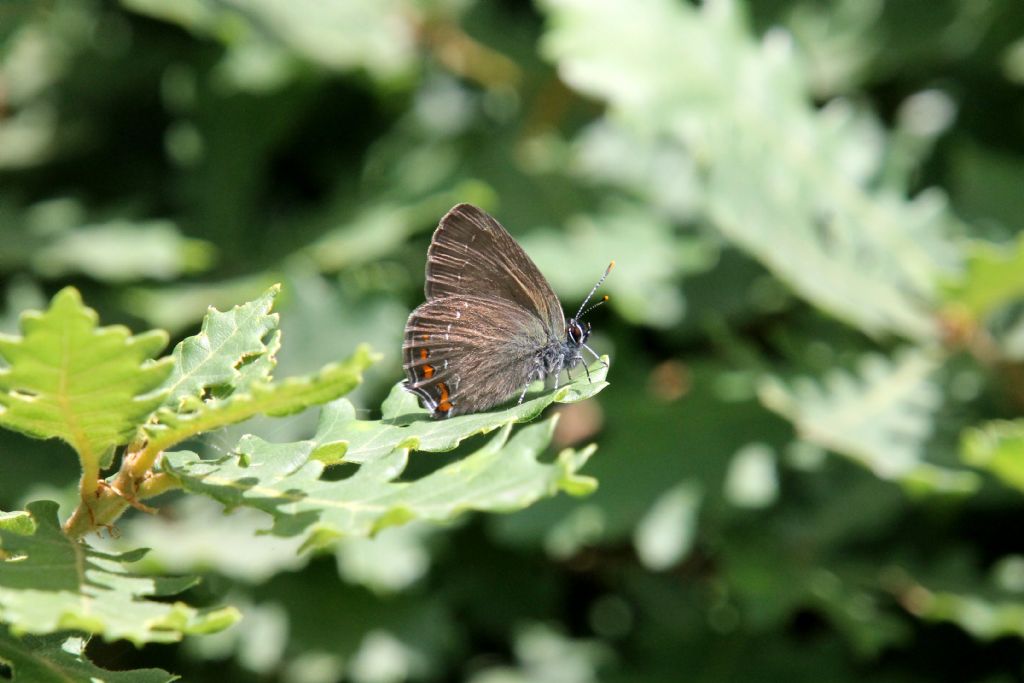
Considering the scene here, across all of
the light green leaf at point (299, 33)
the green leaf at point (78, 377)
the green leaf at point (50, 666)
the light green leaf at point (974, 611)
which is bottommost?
the green leaf at point (50, 666)

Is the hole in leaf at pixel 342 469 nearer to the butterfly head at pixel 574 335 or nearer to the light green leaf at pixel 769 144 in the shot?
the butterfly head at pixel 574 335

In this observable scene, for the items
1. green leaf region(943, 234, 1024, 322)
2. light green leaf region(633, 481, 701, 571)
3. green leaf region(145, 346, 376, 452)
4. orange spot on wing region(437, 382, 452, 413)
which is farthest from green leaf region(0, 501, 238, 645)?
green leaf region(943, 234, 1024, 322)

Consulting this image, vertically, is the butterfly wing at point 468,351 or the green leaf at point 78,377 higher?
the butterfly wing at point 468,351

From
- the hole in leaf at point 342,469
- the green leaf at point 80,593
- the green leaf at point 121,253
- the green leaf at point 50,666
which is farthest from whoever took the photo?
the green leaf at point 121,253

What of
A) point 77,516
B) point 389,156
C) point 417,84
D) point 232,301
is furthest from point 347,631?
point 77,516

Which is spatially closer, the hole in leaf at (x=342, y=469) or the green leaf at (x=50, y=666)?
the green leaf at (x=50, y=666)

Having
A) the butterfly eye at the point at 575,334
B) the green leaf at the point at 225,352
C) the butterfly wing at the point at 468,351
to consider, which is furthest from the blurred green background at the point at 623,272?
the green leaf at the point at 225,352

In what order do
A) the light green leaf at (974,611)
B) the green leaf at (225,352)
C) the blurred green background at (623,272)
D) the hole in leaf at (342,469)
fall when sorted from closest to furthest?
the green leaf at (225,352) < the hole in leaf at (342,469) < the light green leaf at (974,611) < the blurred green background at (623,272)
